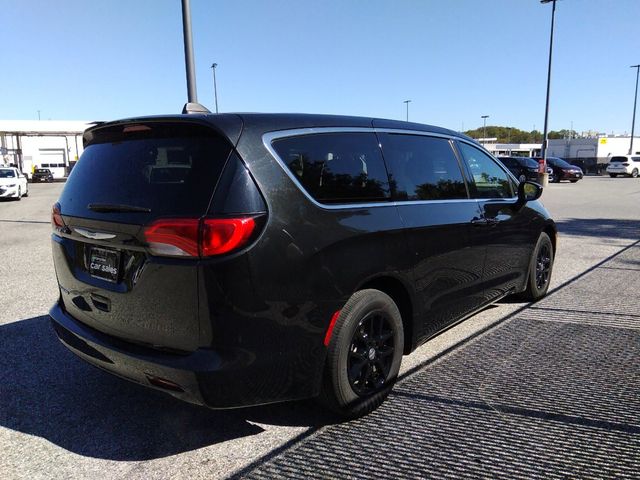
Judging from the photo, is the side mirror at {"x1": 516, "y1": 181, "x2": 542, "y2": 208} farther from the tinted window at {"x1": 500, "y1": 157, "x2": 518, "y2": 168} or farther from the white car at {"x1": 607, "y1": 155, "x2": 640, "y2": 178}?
the white car at {"x1": 607, "y1": 155, "x2": 640, "y2": 178}

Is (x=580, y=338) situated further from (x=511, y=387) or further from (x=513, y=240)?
(x=511, y=387)

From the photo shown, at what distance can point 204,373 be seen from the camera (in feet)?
7.80

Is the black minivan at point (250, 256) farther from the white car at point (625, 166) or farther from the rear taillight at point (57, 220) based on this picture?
the white car at point (625, 166)

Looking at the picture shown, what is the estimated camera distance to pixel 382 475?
99.0 inches

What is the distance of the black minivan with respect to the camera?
2.40 meters

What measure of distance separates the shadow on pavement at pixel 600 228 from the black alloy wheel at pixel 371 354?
838cm

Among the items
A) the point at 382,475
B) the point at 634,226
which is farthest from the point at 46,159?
the point at 382,475

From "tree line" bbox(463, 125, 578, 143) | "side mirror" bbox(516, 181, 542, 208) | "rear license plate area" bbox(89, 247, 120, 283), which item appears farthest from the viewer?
"tree line" bbox(463, 125, 578, 143)

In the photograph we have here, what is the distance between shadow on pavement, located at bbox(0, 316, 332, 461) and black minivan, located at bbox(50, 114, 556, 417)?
434 millimetres

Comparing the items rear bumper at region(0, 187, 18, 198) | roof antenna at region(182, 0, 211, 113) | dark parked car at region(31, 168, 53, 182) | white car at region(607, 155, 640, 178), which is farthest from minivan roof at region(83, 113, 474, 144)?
dark parked car at region(31, 168, 53, 182)

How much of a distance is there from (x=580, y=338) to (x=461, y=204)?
1629 mm

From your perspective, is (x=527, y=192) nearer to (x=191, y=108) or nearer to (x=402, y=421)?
(x=402, y=421)

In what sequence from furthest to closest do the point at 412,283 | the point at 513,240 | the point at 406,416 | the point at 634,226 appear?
1. the point at 634,226
2. the point at 513,240
3. the point at 412,283
4. the point at 406,416

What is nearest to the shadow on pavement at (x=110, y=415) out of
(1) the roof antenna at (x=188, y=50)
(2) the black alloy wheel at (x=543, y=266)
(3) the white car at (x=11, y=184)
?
(2) the black alloy wheel at (x=543, y=266)
